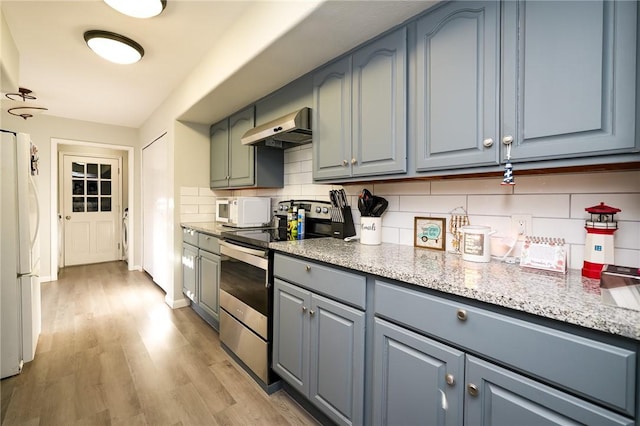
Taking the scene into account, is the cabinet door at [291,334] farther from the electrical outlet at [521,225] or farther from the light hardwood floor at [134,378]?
the electrical outlet at [521,225]

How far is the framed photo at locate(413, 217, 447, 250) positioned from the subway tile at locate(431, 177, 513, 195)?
17cm

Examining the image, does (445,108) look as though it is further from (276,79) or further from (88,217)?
(88,217)

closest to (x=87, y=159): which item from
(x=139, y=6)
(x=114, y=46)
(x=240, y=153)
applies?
(x=114, y=46)

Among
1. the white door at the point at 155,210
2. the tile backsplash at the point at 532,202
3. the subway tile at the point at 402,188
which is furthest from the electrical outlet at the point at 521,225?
→ the white door at the point at 155,210

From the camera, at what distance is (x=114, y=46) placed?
7.52ft

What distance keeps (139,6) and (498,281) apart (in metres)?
2.44

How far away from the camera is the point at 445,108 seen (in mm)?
1305

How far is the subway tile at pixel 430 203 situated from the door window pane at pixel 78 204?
630 cm

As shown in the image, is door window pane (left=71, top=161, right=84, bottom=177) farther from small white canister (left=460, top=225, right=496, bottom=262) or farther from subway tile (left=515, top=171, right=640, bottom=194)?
subway tile (left=515, top=171, right=640, bottom=194)

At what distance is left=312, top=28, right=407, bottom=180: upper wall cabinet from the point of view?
150 centimetres

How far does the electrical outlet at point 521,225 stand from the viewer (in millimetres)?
1325

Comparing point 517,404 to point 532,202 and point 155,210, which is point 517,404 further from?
point 155,210

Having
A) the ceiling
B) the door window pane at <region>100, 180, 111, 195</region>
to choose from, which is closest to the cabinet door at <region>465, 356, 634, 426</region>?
the ceiling

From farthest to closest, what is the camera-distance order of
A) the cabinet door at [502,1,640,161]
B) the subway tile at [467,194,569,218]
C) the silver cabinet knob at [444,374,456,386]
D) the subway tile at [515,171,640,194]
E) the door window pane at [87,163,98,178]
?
the door window pane at [87,163,98,178]
the subway tile at [467,194,569,218]
the subway tile at [515,171,640,194]
the silver cabinet knob at [444,374,456,386]
the cabinet door at [502,1,640,161]
